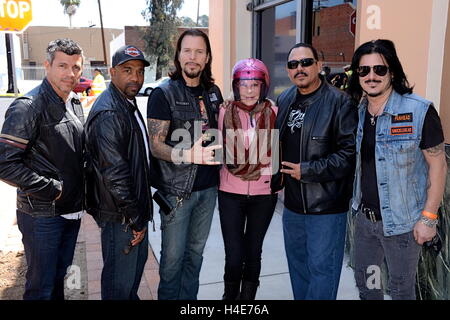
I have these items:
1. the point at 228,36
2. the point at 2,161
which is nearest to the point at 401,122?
the point at 2,161

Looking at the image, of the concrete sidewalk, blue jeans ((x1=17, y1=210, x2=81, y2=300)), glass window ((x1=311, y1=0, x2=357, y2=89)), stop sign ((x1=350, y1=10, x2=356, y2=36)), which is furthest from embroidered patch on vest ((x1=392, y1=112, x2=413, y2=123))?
glass window ((x1=311, y1=0, x2=357, y2=89))

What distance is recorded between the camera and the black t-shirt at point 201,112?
2.57 metres

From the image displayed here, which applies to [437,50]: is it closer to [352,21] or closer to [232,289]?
[352,21]

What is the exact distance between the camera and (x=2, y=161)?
86.4 inches

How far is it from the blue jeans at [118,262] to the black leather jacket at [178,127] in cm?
39

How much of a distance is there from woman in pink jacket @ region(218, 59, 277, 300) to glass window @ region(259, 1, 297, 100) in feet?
12.6

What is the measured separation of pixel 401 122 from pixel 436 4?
1391 mm

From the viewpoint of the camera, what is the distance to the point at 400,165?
7.50 feet

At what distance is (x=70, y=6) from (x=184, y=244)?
72.9 meters

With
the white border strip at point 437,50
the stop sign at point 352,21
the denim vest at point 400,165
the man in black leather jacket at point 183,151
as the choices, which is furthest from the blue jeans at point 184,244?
the stop sign at point 352,21

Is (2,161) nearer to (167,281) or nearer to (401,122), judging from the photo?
(167,281)

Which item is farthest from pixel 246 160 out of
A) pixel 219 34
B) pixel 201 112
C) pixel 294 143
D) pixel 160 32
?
pixel 160 32

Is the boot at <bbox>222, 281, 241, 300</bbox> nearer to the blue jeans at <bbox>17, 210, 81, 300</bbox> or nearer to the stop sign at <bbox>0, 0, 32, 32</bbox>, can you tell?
the blue jeans at <bbox>17, 210, 81, 300</bbox>

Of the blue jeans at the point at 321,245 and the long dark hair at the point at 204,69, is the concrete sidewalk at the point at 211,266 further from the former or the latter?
the long dark hair at the point at 204,69
